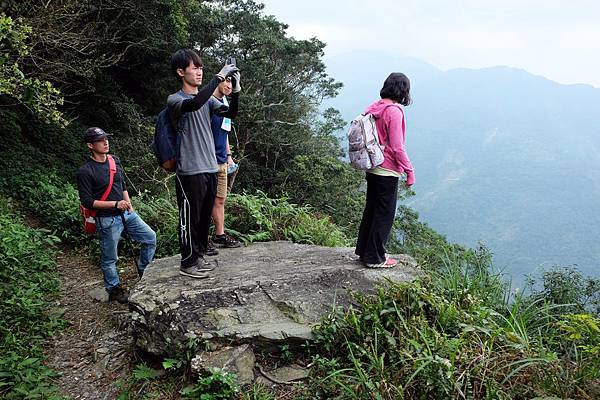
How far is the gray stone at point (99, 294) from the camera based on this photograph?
16.0ft

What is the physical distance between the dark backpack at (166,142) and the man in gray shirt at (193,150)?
0.06 meters

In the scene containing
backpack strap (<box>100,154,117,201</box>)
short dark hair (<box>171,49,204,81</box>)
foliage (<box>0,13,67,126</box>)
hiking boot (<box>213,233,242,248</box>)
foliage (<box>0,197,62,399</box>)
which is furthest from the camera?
foliage (<box>0,13,67,126</box>)

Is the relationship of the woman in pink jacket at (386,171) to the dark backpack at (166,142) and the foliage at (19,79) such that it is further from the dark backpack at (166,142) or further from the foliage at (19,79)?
the foliage at (19,79)

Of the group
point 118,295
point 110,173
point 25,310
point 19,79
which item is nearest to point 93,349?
point 118,295

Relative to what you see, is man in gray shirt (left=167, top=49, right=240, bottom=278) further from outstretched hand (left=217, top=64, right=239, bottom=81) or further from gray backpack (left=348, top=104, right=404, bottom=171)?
gray backpack (left=348, top=104, right=404, bottom=171)

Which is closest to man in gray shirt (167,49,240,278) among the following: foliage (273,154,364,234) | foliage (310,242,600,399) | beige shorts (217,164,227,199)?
beige shorts (217,164,227,199)

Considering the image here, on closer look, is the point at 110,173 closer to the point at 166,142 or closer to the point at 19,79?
the point at 166,142

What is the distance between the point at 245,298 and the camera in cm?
378

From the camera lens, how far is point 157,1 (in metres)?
13.0

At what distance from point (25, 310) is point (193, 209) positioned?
7.06 ft

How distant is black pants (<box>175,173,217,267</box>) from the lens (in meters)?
3.82

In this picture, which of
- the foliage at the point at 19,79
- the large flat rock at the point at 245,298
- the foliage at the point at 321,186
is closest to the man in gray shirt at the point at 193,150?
the large flat rock at the point at 245,298

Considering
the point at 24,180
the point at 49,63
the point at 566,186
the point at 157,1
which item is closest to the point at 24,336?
the point at 24,180

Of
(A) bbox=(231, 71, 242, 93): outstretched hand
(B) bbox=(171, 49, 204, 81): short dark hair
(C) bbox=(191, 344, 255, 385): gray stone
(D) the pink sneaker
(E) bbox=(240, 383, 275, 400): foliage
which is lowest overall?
(E) bbox=(240, 383, 275, 400): foliage
